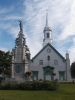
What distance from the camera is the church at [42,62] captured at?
78.7m

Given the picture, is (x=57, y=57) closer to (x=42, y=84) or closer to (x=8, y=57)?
(x=8, y=57)

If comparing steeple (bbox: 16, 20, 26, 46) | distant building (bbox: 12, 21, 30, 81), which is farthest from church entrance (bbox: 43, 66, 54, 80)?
steeple (bbox: 16, 20, 26, 46)

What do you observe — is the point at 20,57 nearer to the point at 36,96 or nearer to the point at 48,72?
the point at 48,72

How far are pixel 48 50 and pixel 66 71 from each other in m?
6.62

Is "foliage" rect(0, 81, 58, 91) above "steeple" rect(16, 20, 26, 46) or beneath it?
beneath

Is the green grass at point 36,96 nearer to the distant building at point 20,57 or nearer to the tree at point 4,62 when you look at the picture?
the tree at point 4,62

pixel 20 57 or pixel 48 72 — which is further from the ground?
pixel 20 57

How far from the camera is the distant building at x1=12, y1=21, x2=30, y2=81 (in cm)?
7762

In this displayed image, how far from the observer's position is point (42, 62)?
81.4m

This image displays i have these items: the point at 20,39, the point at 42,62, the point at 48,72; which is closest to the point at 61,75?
the point at 48,72

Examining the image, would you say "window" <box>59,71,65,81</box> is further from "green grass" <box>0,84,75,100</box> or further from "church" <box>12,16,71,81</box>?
"green grass" <box>0,84,75,100</box>

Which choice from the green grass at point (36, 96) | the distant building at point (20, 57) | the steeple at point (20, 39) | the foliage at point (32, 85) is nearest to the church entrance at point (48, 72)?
the distant building at point (20, 57)

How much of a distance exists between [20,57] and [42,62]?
5.98 meters

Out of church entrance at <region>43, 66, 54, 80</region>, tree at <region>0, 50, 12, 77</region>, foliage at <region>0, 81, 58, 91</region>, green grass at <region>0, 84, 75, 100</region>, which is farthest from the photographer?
church entrance at <region>43, 66, 54, 80</region>
